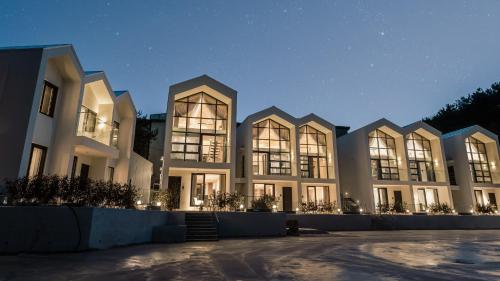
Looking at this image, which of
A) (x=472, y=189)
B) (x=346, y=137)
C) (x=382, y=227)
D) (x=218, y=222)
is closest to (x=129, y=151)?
(x=218, y=222)

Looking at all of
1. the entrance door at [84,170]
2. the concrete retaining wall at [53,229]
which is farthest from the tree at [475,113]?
the concrete retaining wall at [53,229]

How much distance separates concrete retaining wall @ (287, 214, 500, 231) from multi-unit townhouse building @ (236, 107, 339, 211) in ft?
7.30

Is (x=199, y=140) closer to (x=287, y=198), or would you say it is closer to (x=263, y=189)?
(x=263, y=189)

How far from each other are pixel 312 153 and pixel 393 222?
7.49 metres

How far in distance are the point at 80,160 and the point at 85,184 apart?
5.64m

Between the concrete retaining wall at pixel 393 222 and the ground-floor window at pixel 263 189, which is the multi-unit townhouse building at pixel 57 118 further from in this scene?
the concrete retaining wall at pixel 393 222

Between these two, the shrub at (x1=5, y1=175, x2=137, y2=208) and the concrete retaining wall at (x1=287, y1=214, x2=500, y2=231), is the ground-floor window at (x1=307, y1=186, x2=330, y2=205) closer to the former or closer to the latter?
the concrete retaining wall at (x1=287, y1=214, x2=500, y2=231)

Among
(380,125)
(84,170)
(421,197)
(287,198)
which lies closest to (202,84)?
(84,170)

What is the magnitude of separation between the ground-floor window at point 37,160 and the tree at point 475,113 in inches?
1684

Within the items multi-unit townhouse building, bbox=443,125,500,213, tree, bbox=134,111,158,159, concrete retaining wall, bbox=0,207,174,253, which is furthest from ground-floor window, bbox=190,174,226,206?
multi-unit townhouse building, bbox=443,125,500,213

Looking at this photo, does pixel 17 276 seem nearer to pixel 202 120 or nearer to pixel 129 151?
pixel 129 151

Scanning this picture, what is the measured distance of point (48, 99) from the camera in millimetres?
11648

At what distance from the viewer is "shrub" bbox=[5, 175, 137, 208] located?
28.0 feet

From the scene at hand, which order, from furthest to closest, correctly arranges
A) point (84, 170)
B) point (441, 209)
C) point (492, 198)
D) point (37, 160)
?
1. point (492, 198)
2. point (441, 209)
3. point (84, 170)
4. point (37, 160)
